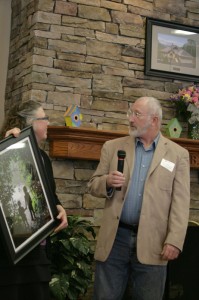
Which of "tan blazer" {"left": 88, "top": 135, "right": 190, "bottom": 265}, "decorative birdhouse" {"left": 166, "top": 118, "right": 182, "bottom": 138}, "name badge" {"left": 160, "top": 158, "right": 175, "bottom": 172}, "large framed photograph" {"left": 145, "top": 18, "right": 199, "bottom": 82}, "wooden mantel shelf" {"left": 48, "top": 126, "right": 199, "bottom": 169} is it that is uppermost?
"large framed photograph" {"left": 145, "top": 18, "right": 199, "bottom": 82}

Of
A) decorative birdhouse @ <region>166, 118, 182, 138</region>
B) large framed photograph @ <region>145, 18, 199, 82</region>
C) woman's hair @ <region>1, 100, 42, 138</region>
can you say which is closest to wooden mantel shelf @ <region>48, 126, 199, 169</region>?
decorative birdhouse @ <region>166, 118, 182, 138</region>

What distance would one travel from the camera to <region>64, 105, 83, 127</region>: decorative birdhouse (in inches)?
152

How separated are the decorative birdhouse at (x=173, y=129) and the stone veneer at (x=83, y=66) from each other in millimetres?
147

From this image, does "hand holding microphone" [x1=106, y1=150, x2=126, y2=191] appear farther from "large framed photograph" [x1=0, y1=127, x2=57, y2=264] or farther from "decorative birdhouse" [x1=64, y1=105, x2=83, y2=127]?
"decorative birdhouse" [x1=64, y1=105, x2=83, y2=127]

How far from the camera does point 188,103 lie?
14.0 feet

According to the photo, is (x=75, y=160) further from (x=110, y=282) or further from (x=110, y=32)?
Answer: (x=110, y=282)

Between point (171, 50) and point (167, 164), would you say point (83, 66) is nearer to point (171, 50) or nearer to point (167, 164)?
point (171, 50)

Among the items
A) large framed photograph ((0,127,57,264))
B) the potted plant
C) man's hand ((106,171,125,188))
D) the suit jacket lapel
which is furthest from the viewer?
the potted plant

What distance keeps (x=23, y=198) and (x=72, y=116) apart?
1988 mm

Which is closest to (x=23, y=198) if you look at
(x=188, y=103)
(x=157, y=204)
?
(x=157, y=204)

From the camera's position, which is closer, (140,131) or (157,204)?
(157,204)

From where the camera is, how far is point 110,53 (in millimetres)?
4199

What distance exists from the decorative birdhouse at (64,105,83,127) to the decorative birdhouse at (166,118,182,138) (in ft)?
2.82

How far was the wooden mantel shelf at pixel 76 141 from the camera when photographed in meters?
3.78
